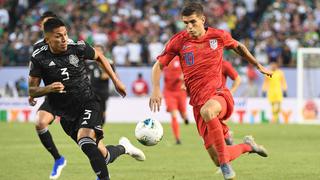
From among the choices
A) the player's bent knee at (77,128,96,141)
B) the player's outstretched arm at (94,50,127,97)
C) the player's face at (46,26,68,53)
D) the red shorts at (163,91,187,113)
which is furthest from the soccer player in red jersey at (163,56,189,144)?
the player's face at (46,26,68,53)

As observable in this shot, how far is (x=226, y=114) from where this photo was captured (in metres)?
10.9

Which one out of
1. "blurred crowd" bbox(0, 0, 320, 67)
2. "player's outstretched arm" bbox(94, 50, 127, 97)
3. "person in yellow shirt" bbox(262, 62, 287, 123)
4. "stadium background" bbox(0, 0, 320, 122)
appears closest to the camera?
"player's outstretched arm" bbox(94, 50, 127, 97)

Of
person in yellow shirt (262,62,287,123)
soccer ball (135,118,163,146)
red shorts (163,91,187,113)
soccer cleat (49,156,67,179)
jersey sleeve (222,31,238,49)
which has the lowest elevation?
person in yellow shirt (262,62,287,123)

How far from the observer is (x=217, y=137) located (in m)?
10.4

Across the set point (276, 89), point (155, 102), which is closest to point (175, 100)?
point (276, 89)

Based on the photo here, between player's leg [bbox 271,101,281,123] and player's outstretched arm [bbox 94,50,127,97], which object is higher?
player's outstretched arm [bbox 94,50,127,97]

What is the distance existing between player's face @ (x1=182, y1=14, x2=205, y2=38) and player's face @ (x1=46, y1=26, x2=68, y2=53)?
5.27 feet

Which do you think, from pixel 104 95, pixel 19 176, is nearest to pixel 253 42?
pixel 104 95

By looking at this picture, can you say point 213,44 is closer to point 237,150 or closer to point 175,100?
point 237,150

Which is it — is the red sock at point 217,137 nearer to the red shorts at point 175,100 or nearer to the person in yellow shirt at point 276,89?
the red shorts at point 175,100

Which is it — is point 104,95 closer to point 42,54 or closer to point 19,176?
point 19,176

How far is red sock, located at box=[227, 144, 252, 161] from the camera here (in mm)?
10531

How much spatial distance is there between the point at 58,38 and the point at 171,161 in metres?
5.72

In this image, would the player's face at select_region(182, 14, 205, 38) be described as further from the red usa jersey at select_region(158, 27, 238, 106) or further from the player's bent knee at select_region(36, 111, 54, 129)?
the player's bent knee at select_region(36, 111, 54, 129)
